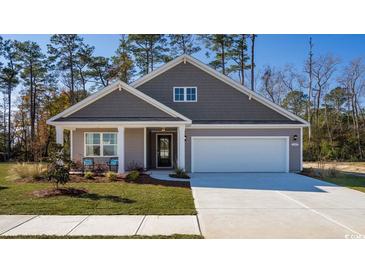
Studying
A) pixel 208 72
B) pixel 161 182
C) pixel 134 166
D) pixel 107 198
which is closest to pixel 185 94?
pixel 208 72

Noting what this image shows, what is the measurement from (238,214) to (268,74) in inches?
1057

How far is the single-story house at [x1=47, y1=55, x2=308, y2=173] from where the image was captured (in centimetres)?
1262

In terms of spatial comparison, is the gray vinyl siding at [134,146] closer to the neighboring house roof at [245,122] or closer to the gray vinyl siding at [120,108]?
the gray vinyl siding at [120,108]

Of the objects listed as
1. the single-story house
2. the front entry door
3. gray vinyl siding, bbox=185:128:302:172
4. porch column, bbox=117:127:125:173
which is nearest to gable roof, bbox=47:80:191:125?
the single-story house

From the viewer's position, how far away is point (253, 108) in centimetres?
1489

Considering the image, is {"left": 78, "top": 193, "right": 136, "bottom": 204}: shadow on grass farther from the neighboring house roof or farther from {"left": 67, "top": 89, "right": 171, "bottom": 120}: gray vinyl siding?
the neighboring house roof

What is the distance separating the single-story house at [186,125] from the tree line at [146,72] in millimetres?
10762

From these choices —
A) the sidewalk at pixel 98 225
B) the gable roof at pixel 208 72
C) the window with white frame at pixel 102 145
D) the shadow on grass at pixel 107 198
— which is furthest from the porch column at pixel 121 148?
the sidewalk at pixel 98 225

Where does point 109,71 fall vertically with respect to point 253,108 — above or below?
above

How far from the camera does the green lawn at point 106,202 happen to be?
6105 mm
